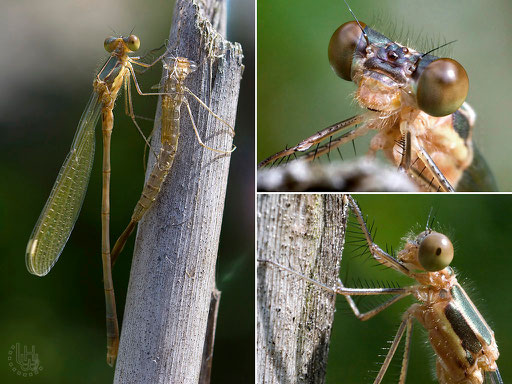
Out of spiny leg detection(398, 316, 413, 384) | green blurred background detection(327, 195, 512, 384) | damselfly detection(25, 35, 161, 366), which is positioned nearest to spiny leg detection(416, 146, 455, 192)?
green blurred background detection(327, 195, 512, 384)

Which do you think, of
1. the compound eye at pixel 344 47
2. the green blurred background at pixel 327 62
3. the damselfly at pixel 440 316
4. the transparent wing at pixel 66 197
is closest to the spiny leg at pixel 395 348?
the damselfly at pixel 440 316

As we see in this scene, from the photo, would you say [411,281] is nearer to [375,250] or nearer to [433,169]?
[375,250]

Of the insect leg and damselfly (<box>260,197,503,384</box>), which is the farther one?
damselfly (<box>260,197,503,384</box>)

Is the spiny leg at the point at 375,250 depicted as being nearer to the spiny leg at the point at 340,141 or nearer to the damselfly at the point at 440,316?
the damselfly at the point at 440,316

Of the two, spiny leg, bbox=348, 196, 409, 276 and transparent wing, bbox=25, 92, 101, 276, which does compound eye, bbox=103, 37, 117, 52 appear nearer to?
transparent wing, bbox=25, 92, 101, 276

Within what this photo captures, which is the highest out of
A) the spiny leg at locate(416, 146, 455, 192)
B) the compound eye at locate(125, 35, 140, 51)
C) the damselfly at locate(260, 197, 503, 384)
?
the compound eye at locate(125, 35, 140, 51)

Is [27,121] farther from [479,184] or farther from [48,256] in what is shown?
[479,184]
